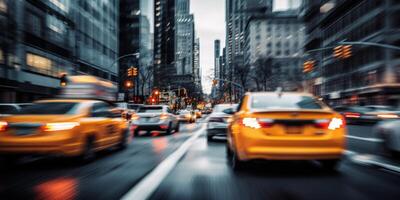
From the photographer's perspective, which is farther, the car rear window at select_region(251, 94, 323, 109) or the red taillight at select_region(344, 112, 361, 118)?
the red taillight at select_region(344, 112, 361, 118)

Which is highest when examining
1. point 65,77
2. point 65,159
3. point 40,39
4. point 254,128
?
point 40,39

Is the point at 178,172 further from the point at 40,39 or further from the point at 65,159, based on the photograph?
the point at 40,39

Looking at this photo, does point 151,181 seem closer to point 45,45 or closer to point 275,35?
point 45,45

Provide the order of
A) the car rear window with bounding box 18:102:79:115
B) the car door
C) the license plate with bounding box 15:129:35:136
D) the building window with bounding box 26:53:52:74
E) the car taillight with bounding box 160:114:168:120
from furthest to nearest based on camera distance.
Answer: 1. the building window with bounding box 26:53:52:74
2. the car taillight with bounding box 160:114:168:120
3. the car door
4. the car rear window with bounding box 18:102:79:115
5. the license plate with bounding box 15:129:35:136

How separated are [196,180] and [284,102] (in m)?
2.25

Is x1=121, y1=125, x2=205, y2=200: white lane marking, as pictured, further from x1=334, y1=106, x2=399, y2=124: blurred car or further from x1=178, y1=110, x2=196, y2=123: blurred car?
x1=178, y1=110, x2=196, y2=123: blurred car

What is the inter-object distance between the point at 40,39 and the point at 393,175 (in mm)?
40027

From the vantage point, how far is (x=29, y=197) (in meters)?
5.30

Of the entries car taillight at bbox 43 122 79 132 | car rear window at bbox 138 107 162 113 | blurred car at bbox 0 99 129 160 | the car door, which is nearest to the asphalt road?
blurred car at bbox 0 99 129 160

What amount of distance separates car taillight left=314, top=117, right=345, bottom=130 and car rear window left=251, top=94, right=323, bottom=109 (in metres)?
0.55

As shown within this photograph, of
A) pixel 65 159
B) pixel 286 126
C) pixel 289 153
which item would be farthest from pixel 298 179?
pixel 65 159

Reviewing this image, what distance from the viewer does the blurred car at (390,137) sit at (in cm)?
932

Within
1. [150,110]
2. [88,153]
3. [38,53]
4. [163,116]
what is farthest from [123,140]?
[38,53]

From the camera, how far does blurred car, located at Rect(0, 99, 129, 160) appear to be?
7.95 metres
